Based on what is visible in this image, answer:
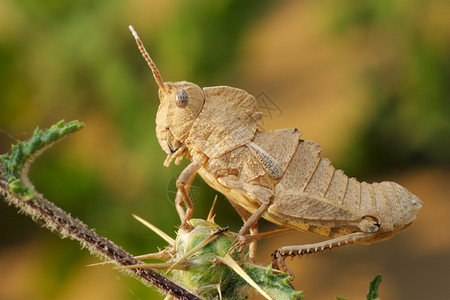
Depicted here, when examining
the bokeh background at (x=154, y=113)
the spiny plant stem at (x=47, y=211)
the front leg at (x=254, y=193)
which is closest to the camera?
the spiny plant stem at (x=47, y=211)

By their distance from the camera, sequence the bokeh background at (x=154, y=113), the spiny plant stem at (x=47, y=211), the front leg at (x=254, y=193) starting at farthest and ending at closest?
the bokeh background at (x=154, y=113), the front leg at (x=254, y=193), the spiny plant stem at (x=47, y=211)

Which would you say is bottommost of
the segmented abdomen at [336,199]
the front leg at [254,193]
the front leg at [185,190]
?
the front leg at [185,190]

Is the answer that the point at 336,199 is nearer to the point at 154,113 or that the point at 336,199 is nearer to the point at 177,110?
the point at 177,110

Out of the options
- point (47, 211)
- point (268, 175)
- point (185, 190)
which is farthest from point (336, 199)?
point (47, 211)

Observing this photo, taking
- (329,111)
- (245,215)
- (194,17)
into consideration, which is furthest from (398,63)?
(245,215)

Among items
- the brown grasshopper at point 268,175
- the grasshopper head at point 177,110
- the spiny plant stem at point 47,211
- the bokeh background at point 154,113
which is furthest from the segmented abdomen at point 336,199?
the bokeh background at point 154,113

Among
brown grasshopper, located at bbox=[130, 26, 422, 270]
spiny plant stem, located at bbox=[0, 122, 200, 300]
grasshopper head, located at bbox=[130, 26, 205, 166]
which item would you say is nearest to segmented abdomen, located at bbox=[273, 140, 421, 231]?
brown grasshopper, located at bbox=[130, 26, 422, 270]

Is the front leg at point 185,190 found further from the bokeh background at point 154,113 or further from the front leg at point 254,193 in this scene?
the bokeh background at point 154,113

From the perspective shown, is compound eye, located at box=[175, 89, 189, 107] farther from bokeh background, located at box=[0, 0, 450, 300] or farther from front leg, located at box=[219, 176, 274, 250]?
bokeh background, located at box=[0, 0, 450, 300]
